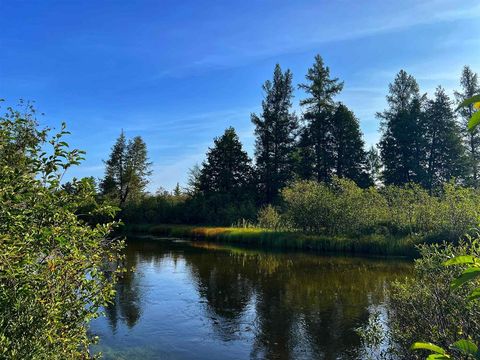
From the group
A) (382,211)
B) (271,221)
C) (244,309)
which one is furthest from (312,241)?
(244,309)

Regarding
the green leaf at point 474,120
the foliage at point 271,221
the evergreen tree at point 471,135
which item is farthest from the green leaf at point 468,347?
the evergreen tree at point 471,135

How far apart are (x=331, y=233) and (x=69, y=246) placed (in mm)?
25820

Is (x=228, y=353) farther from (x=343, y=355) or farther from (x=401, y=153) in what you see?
(x=401, y=153)

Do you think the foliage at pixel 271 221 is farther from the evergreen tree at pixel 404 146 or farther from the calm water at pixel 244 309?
the evergreen tree at pixel 404 146

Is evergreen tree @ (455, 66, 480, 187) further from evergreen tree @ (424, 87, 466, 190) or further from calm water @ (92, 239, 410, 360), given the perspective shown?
calm water @ (92, 239, 410, 360)

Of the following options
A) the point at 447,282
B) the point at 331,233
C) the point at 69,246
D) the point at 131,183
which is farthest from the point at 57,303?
the point at 131,183

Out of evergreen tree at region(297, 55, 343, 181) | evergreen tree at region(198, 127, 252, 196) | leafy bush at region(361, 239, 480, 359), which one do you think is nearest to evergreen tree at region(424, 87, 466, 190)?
evergreen tree at region(297, 55, 343, 181)

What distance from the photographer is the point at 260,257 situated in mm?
23781

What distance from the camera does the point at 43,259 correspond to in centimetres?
432

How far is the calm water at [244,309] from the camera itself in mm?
8906

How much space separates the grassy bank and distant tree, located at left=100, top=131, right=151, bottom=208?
20632 mm

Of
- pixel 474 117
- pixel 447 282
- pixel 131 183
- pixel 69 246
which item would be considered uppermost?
pixel 131 183

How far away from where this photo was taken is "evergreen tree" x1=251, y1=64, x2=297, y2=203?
49.6 m

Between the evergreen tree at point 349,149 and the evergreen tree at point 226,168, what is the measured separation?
38.6 feet
